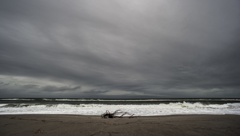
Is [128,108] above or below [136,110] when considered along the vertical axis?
below

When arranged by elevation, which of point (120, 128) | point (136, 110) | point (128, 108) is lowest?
point (128, 108)

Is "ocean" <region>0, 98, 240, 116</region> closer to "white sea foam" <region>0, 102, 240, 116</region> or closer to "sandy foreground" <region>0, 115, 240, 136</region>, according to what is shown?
"white sea foam" <region>0, 102, 240, 116</region>

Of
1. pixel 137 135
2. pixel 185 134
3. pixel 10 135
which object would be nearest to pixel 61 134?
pixel 10 135

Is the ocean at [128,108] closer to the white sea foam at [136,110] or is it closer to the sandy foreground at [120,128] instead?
the white sea foam at [136,110]

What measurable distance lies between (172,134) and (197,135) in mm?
710

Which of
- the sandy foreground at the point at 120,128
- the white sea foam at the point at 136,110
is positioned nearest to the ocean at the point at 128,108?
the white sea foam at the point at 136,110

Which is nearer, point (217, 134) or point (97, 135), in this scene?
point (97, 135)

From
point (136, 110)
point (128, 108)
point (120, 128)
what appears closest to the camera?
point (120, 128)

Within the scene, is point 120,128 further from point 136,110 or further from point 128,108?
point 128,108

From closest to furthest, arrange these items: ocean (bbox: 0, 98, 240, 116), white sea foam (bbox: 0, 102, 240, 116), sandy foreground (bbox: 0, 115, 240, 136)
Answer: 1. sandy foreground (bbox: 0, 115, 240, 136)
2. white sea foam (bbox: 0, 102, 240, 116)
3. ocean (bbox: 0, 98, 240, 116)

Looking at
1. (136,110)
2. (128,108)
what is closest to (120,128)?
(136,110)

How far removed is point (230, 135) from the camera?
3564 millimetres

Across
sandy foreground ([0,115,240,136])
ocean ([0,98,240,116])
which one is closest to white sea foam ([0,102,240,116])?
ocean ([0,98,240,116])

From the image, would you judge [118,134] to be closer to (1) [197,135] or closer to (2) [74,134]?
(2) [74,134]
